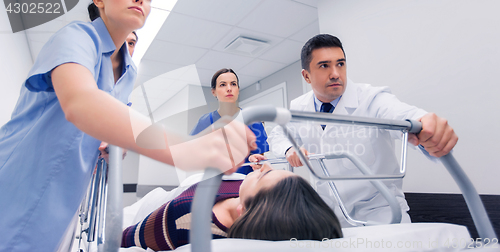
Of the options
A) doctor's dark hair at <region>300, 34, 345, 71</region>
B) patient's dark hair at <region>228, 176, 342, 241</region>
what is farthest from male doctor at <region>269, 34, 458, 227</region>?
patient's dark hair at <region>228, 176, 342, 241</region>

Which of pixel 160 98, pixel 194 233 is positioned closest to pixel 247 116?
pixel 194 233

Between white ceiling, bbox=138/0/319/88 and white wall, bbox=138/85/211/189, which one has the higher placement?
white ceiling, bbox=138/0/319/88

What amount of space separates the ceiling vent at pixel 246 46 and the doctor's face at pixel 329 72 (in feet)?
7.08

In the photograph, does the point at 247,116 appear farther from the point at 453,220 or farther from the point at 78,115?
the point at 453,220

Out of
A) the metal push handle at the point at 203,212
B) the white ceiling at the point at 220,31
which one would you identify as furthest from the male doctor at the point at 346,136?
the white ceiling at the point at 220,31

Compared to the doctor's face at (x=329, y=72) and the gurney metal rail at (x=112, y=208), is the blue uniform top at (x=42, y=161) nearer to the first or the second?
the gurney metal rail at (x=112, y=208)

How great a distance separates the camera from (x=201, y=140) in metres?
0.42

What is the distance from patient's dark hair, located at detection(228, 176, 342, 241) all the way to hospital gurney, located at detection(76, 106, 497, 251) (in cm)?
10

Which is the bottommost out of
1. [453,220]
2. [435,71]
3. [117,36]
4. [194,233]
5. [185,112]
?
[453,220]

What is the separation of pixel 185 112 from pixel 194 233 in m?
0.36

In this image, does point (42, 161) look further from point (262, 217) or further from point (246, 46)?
point (246, 46)

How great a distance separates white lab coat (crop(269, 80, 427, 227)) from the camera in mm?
1427

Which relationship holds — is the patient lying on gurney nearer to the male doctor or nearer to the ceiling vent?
the male doctor

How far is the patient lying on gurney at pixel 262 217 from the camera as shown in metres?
0.77
